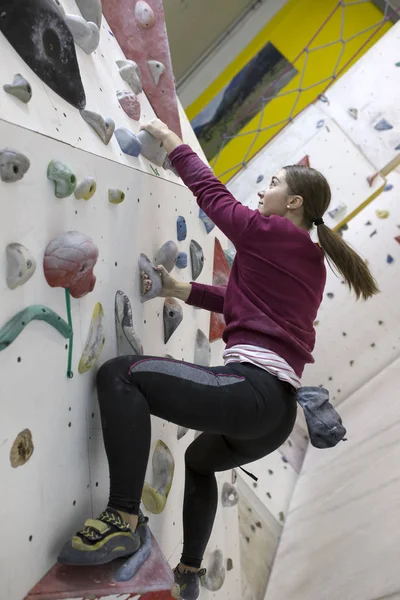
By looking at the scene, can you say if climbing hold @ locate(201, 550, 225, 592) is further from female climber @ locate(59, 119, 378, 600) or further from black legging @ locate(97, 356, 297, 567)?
black legging @ locate(97, 356, 297, 567)

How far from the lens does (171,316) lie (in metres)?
1.30

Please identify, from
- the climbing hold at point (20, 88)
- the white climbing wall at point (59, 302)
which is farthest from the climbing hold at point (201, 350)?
the climbing hold at point (20, 88)

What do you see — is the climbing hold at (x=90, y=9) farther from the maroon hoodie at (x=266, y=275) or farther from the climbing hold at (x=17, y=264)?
the climbing hold at (x=17, y=264)

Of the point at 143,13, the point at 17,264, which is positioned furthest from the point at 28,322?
the point at 143,13

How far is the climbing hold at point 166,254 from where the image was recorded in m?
1.24

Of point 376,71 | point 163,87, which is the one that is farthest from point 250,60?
point 163,87

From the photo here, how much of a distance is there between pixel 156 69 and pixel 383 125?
3.80 feet

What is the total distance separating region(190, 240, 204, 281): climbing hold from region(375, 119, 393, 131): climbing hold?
1091 mm

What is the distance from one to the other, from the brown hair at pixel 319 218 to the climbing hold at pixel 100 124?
0.38 meters

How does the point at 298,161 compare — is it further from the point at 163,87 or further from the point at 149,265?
the point at 149,265

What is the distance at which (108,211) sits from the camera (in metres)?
1.01

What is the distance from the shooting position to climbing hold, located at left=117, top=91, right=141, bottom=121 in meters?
1.16

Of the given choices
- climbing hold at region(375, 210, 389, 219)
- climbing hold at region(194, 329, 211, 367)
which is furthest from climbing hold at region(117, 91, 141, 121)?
climbing hold at region(375, 210, 389, 219)

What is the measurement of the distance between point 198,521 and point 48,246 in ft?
2.34
